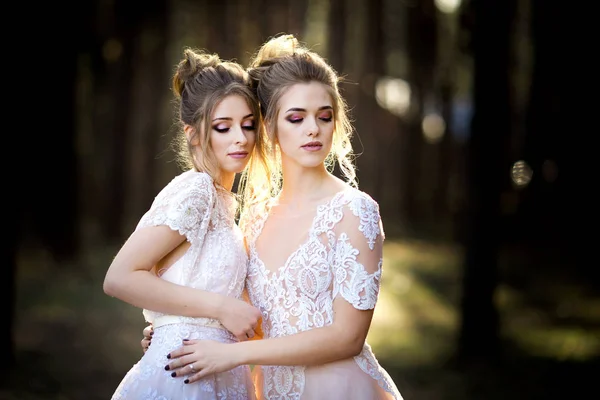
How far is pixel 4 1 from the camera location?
8.52 meters

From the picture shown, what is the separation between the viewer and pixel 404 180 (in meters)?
27.5

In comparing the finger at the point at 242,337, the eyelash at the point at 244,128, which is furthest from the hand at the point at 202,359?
the eyelash at the point at 244,128

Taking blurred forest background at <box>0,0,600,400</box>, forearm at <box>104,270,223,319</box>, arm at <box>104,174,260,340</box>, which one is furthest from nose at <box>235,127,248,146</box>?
blurred forest background at <box>0,0,600,400</box>

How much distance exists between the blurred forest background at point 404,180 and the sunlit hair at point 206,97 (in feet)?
6.38

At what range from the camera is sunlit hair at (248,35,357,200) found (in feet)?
12.2

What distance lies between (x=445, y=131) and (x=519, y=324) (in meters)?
14.7

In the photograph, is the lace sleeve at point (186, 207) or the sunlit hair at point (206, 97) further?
the sunlit hair at point (206, 97)

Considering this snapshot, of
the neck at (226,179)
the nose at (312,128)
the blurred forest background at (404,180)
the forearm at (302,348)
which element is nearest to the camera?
the forearm at (302,348)

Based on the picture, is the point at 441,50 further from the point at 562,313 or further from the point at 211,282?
the point at 211,282

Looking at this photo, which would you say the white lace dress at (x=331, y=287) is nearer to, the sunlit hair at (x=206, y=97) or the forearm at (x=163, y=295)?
the forearm at (x=163, y=295)

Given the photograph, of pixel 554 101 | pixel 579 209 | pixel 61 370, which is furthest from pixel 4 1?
pixel 579 209

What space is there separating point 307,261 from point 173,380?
0.76 meters

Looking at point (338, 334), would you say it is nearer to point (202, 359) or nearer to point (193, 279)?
point (202, 359)

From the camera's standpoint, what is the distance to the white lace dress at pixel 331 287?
135 inches
